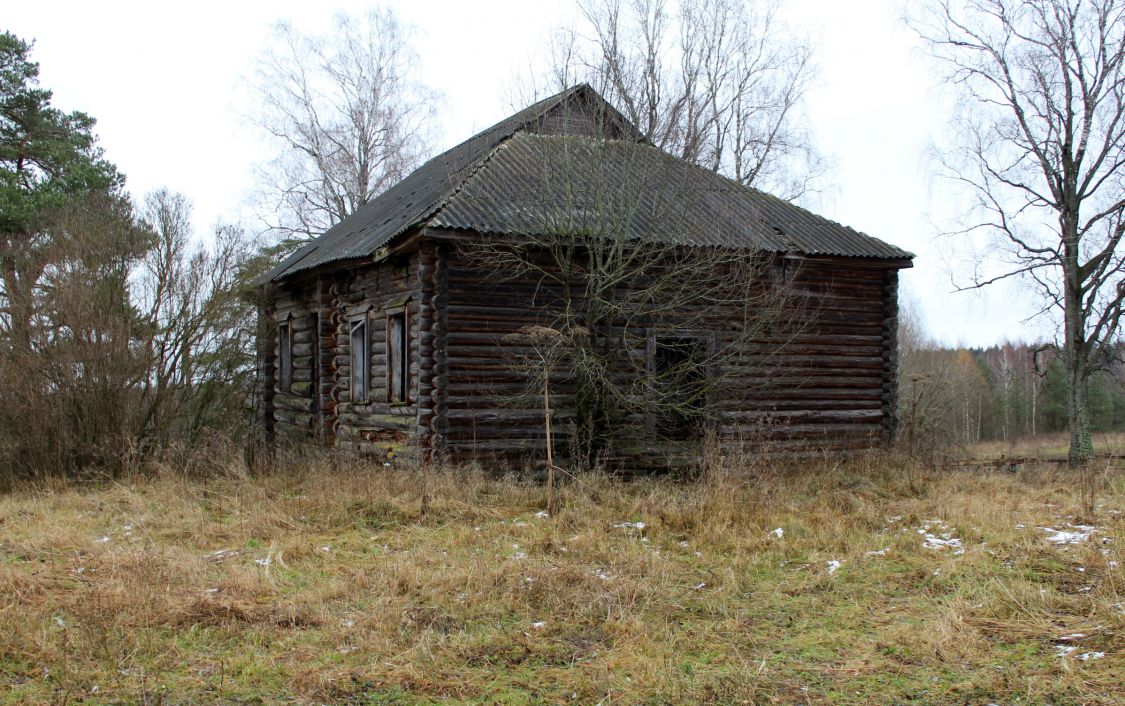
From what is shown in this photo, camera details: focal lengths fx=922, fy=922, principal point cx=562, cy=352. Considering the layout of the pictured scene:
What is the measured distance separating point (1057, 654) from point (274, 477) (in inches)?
353

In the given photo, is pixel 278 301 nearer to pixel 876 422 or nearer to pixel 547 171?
pixel 547 171

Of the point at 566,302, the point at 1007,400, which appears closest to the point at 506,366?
the point at 566,302

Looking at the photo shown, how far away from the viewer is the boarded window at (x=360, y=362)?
1409 centimetres

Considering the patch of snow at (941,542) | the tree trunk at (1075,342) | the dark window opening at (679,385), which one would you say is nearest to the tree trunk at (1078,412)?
the tree trunk at (1075,342)

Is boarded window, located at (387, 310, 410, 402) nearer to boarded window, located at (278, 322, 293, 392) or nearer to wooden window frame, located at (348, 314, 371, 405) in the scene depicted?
wooden window frame, located at (348, 314, 371, 405)

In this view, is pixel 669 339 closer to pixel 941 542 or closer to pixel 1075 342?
pixel 941 542

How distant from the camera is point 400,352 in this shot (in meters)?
13.0

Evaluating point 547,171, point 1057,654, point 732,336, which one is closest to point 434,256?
point 547,171

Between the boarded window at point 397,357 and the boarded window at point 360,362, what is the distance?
0.97m

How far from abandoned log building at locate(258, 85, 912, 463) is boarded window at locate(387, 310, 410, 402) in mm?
32

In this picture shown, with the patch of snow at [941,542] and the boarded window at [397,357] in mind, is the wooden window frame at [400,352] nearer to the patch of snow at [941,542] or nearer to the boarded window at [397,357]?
the boarded window at [397,357]

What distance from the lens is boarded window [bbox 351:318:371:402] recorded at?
555 inches

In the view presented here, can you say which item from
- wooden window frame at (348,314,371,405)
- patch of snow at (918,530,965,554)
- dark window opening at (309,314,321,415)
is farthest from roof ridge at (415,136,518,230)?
patch of snow at (918,530,965,554)

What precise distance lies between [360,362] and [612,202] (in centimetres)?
539
